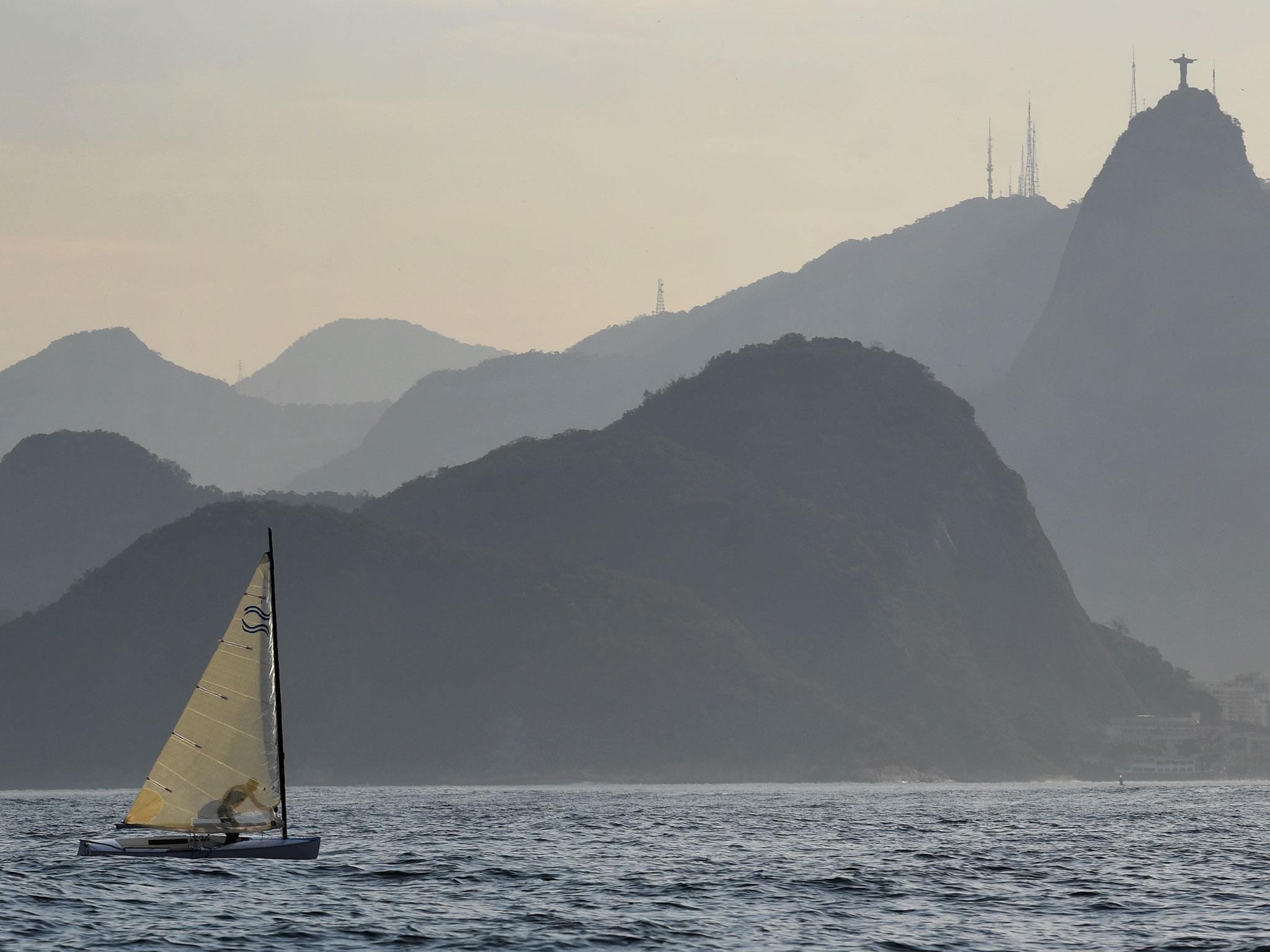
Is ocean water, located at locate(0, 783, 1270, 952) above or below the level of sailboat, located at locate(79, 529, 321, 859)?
below

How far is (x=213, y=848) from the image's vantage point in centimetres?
6688

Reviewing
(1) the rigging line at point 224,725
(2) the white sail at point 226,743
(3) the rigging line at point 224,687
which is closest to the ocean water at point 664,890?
(2) the white sail at point 226,743

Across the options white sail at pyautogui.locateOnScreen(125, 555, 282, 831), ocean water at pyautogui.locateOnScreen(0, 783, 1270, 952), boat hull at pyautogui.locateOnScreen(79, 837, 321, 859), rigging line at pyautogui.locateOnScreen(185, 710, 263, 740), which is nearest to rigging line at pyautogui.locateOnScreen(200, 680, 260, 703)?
white sail at pyautogui.locateOnScreen(125, 555, 282, 831)

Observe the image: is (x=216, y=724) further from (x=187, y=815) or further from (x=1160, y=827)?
(x=1160, y=827)

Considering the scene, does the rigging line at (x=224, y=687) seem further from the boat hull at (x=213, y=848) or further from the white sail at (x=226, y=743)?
the boat hull at (x=213, y=848)

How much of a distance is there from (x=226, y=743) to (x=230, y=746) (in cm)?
20

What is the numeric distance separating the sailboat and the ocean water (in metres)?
3.12

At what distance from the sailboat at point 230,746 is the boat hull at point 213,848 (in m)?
0.64

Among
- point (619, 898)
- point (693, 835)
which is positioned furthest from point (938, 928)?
point (693, 835)

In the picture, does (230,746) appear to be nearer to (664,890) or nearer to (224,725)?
(224,725)

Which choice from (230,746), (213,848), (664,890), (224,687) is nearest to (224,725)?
(230,746)

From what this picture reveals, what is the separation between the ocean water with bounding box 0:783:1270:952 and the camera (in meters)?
57.4

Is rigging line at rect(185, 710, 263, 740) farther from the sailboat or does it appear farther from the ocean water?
the ocean water

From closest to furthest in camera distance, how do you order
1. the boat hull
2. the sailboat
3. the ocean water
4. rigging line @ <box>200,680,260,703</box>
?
the ocean water, rigging line @ <box>200,680,260,703</box>, the sailboat, the boat hull
